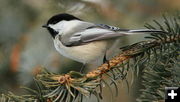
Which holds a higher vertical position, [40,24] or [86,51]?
[40,24]

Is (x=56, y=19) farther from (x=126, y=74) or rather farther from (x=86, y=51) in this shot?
(x=126, y=74)

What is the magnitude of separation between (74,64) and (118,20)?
244mm

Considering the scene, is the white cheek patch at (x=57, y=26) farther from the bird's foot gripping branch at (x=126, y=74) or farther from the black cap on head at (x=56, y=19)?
the bird's foot gripping branch at (x=126, y=74)

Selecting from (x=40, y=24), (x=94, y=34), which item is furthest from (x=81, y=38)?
(x=40, y=24)

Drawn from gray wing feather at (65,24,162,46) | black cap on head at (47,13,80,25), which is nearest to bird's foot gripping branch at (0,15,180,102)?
gray wing feather at (65,24,162,46)

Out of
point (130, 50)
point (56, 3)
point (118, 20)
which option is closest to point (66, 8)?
point (56, 3)

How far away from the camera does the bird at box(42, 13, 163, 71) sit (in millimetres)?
1335

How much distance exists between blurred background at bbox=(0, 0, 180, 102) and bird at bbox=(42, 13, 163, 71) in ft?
0.28

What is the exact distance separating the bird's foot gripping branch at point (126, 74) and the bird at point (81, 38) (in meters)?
0.16

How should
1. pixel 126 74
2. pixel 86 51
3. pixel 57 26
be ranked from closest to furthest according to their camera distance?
1. pixel 126 74
2. pixel 86 51
3. pixel 57 26

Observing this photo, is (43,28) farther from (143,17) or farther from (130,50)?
(130,50)

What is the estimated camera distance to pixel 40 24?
62.7 inches

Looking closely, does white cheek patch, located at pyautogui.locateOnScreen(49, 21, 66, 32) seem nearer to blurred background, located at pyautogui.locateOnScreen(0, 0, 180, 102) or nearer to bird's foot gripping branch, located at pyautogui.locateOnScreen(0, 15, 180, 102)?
blurred background, located at pyautogui.locateOnScreen(0, 0, 180, 102)

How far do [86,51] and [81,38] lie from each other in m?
0.06
